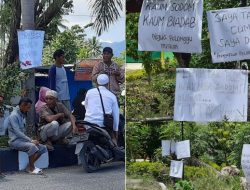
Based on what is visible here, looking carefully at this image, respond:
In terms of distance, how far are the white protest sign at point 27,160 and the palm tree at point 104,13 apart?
7.21 feet

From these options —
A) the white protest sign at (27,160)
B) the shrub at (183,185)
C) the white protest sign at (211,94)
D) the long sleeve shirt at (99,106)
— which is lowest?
the white protest sign at (27,160)

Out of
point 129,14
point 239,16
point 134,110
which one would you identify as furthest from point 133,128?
point 239,16

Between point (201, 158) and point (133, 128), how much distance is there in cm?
69

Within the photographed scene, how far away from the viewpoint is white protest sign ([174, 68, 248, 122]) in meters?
5.11

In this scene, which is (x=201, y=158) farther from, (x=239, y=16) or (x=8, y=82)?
(x=8, y=82)

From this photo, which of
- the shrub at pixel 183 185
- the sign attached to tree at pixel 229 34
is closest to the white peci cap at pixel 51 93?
the shrub at pixel 183 185

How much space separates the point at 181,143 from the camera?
5316 mm

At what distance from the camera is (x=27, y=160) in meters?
7.66

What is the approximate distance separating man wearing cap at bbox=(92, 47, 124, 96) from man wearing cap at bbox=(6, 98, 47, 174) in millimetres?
1107

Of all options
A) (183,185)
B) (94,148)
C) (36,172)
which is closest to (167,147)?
(183,185)

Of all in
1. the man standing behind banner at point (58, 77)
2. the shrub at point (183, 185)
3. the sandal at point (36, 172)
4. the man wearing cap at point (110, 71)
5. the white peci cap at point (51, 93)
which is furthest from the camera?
the man standing behind banner at point (58, 77)

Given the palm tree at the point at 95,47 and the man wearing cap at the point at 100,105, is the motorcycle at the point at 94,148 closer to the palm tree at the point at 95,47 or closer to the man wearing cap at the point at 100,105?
the man wearing cap at the point at 100,105

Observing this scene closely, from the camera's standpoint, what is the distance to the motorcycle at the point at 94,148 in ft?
24.5

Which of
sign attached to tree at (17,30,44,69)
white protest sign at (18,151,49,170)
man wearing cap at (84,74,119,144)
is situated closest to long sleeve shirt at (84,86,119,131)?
man wearing cap at (84,74,119,144)
